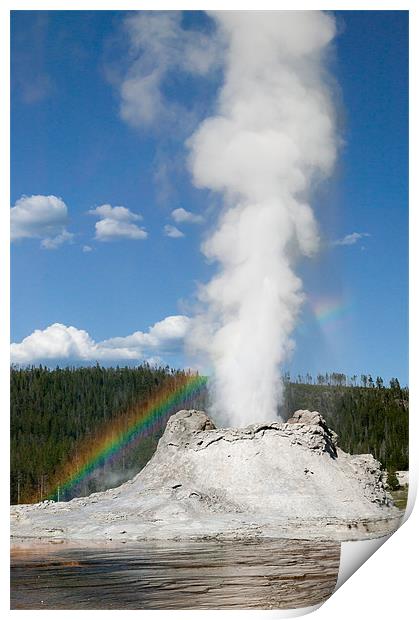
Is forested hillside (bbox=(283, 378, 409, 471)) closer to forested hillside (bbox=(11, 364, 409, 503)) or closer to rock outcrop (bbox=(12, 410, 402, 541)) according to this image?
forested hillside (bbox=(11, 364, 409, 503))

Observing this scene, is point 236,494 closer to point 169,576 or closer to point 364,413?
point 169,576

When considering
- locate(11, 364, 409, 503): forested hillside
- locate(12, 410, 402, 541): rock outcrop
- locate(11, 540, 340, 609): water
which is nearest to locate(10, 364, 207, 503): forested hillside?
locate(11, 364, 409, 503): forested hillside

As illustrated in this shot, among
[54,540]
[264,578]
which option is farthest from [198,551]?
[54,540]

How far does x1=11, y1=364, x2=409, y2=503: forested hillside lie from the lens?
12.9 m

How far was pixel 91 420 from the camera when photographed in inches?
525

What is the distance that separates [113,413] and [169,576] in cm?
264

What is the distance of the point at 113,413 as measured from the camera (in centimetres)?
1345

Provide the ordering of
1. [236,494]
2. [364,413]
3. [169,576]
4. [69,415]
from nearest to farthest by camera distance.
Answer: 1. [169,576]
2. [236,494]
3. [69,415]
4. [364,413]

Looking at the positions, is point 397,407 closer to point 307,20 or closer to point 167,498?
point 167,498

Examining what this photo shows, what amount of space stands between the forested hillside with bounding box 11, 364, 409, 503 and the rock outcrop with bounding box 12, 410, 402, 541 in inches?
9.9

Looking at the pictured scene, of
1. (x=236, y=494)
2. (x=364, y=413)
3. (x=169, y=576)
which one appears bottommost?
(x=169, y=576)

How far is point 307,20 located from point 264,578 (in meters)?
7.37

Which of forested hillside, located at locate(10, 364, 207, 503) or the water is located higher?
forested hillside, located at locate(10, 364, 207, 503)

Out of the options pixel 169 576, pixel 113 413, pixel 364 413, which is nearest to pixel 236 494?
pixel 169 576
